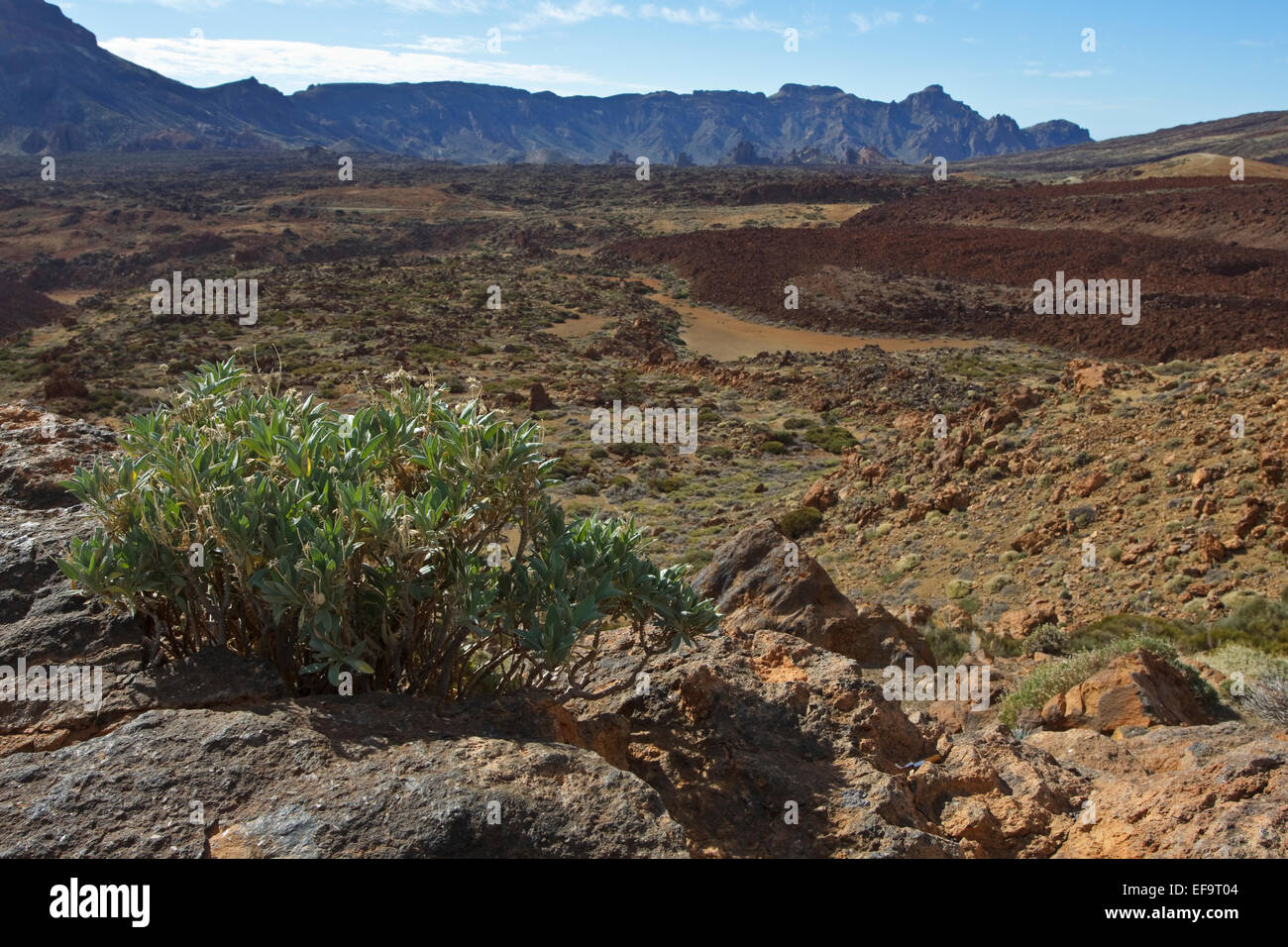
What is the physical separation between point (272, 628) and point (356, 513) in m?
0.77

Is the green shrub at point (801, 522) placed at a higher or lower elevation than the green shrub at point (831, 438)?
lower

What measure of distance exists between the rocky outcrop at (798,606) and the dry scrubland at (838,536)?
4cm

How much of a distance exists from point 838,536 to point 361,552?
1187 cm

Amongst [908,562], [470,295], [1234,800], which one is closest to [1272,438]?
[908,562]

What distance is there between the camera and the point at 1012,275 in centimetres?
4003

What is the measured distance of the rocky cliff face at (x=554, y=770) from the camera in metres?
2.30

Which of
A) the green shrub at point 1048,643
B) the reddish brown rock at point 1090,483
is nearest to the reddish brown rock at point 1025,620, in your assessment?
the green shrub at point 1048,643

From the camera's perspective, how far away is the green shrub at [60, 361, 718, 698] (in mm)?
2842
